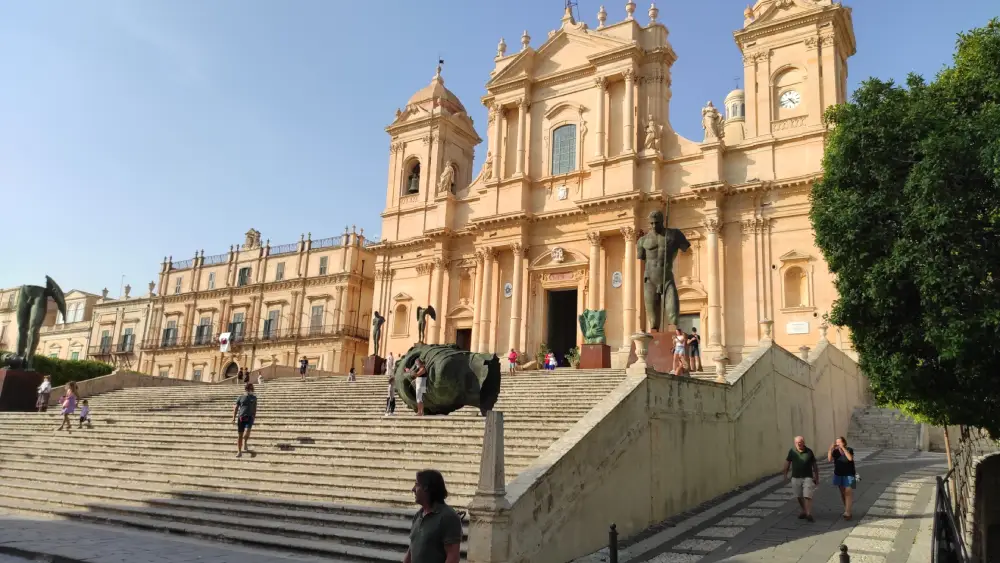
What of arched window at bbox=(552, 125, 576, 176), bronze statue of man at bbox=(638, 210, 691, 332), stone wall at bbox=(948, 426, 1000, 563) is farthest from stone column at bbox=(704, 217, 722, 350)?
stone wall at bbox=(948, 426, 1000, 563)

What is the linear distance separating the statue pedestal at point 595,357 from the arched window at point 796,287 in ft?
24.9

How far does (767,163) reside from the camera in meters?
25.6

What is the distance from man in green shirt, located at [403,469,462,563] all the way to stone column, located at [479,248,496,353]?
2425 centimetres

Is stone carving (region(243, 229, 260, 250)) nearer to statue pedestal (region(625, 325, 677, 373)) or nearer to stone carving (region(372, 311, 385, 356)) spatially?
stone carving (region(372, 311, 385, 356))

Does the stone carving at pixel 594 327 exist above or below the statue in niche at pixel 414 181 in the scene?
below

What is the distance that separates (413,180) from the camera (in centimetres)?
3588

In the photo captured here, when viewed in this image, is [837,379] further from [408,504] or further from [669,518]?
[408,504]

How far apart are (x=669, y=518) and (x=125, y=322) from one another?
4980 centimetres

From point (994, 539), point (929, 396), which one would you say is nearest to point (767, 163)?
point (994, 539)

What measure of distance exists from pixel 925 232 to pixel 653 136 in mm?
18606

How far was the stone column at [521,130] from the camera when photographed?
3028cm

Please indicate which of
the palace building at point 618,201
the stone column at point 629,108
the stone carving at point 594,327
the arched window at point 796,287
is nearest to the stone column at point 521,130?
the palace building at point 618,201

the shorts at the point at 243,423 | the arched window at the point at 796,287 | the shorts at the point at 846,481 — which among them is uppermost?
the arched window at the point at 796,287

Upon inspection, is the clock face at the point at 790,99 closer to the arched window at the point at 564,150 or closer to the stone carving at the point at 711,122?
the stone carving at the point at 711,122
